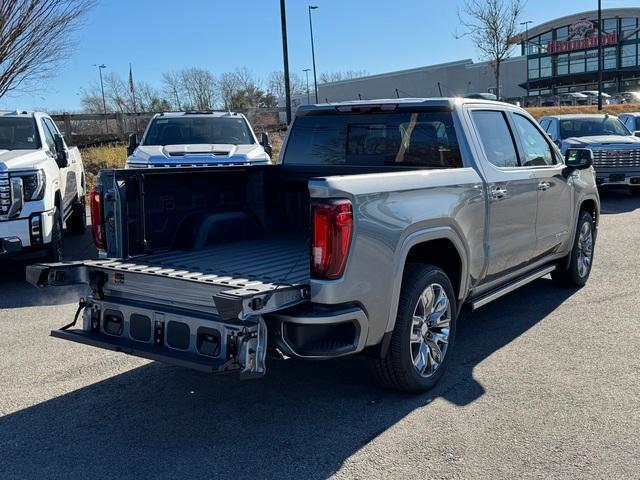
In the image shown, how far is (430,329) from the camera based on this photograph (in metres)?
4.58

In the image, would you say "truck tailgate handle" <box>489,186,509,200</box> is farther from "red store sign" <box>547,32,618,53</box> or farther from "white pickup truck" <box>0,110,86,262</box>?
"red store sign" <box>547,32,618,53</box>

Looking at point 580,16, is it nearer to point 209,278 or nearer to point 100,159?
point 100,159

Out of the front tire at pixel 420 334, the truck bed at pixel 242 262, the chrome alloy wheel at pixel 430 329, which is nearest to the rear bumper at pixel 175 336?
the truck bed at pixel 242 262

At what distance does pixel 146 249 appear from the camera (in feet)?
15.7

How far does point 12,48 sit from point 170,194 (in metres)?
11.5

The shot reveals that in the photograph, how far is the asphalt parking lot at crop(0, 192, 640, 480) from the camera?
360 centimetres

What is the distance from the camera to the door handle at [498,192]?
5105mm

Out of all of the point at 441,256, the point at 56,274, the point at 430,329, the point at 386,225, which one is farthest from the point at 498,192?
the point at 56,274

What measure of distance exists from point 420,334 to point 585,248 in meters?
3.70

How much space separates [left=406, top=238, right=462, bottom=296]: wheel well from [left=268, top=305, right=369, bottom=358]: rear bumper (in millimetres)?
905

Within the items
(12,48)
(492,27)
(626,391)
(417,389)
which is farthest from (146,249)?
(492,27)

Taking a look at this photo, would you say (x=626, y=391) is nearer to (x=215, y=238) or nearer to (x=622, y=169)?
(x=215, y=238)

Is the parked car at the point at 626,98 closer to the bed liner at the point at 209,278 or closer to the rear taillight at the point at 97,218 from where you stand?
the bed liner at the point at 209,278

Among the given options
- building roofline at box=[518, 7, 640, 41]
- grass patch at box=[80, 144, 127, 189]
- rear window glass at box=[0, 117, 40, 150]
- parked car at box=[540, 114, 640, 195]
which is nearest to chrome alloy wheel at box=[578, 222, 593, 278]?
rear window glass at box=[0, 117, 40, 150]
